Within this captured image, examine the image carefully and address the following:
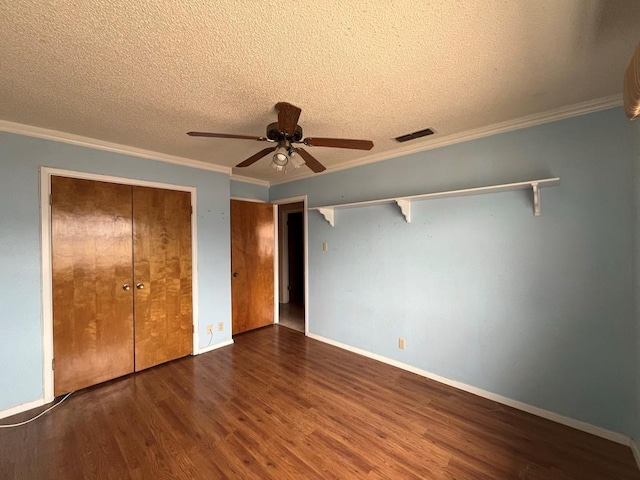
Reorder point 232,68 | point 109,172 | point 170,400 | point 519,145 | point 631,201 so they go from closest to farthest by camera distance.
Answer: point 232,68, point 631,201, point 519,145, point 170,400, point 109,172

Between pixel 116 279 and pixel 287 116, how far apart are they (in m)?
2.43

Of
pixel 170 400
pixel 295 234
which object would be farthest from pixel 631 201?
pixel 295 234

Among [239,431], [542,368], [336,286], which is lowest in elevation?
[239,431]

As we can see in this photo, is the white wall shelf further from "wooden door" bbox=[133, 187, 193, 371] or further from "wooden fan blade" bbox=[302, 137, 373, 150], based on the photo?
"wooden door" bbox=[133, 187, 193, 371]

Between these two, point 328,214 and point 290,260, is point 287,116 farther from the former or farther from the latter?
point 290,260

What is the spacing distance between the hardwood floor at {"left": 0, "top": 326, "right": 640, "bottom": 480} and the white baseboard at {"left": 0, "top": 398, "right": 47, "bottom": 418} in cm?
9

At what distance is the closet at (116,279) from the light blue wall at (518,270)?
7.28 feet

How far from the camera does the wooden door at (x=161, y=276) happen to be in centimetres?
276

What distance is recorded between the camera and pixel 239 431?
190 centimetres

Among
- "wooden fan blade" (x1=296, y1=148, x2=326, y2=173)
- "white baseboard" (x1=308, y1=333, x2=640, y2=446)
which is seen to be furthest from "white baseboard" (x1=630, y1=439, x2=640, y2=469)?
"wooden fan blade" (x1=296, y1=148, x2=326, y2=173)

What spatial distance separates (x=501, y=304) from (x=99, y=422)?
3.39 m

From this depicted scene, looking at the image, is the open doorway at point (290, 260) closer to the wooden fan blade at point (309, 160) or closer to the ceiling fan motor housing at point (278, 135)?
the wooden fan blade at point (309, 160)

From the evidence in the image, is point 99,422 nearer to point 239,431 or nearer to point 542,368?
point 239,431

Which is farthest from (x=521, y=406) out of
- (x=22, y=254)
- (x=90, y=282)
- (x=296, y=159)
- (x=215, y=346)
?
(x=22, y=254)
